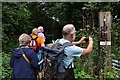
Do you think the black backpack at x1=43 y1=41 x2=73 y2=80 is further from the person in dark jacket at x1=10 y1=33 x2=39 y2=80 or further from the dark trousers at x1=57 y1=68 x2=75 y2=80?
the person in dark jacket at x1=10 y1=33 x2=39 y2=80

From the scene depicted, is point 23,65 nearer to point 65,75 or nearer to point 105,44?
point 65,75

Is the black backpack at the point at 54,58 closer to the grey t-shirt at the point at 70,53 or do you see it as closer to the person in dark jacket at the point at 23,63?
the grey t-shirt at the point at 70,53

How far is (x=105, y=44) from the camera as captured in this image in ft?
29.9

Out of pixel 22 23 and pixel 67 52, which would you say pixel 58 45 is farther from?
pixel 22 23

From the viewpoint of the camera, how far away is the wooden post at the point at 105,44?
904 centimetres

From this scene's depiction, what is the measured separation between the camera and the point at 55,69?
4.75 meters

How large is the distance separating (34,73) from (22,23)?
10939mm

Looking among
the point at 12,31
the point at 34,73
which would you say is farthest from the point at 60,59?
the point at 12,31

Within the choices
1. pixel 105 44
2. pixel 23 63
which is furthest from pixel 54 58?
pixel 105 44

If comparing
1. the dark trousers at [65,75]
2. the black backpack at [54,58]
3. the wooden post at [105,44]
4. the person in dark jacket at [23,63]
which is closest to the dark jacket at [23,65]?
the person in dark jacket at [23,63]

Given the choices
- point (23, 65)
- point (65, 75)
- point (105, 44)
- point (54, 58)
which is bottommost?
point (65, 75)

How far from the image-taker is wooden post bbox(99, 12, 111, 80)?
29.7ft

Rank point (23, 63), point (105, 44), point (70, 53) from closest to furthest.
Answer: point (70, 53)
point (23, 63)
point (105, 44)

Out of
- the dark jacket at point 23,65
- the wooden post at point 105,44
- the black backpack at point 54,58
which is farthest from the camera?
the wooden post at point 105,44
